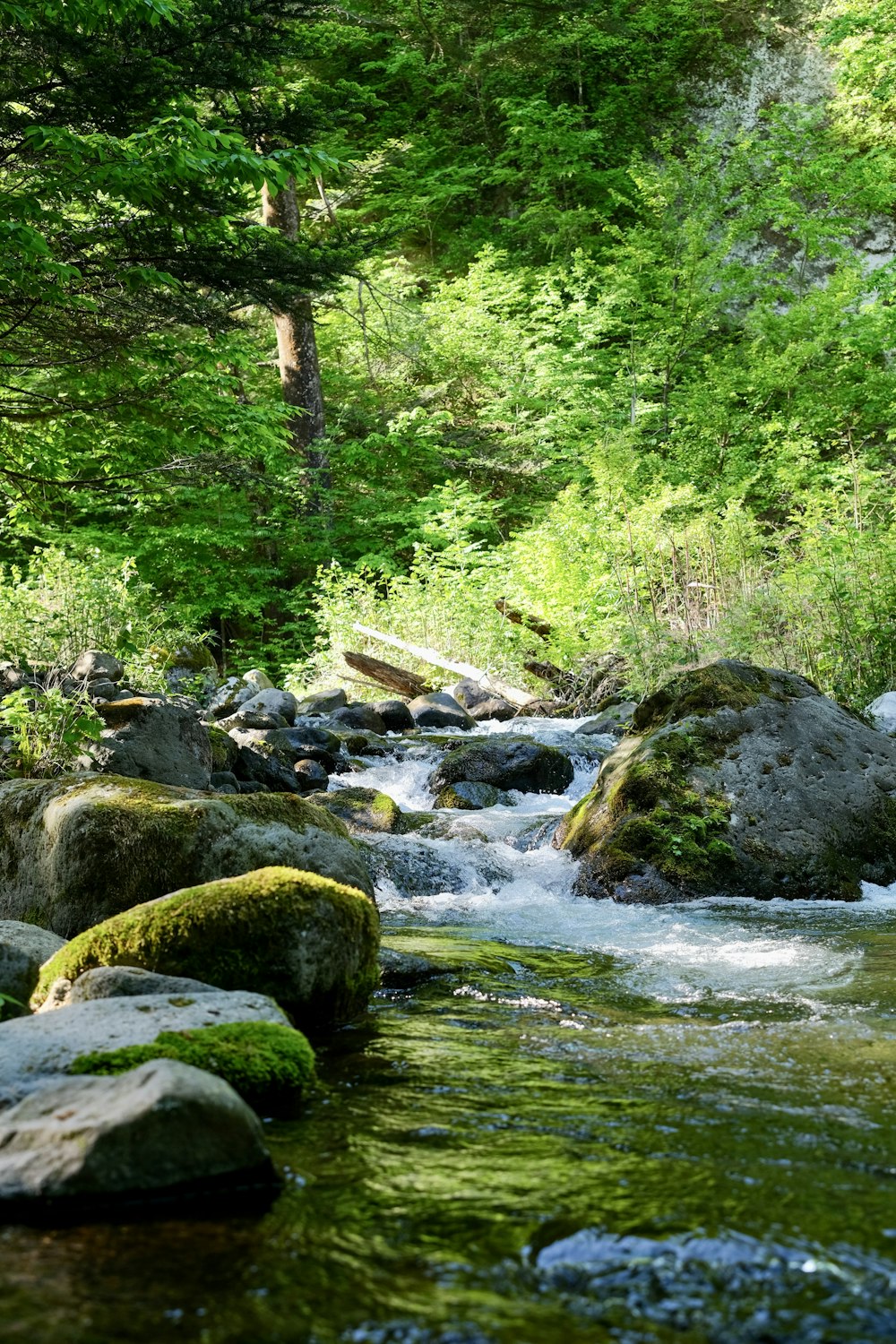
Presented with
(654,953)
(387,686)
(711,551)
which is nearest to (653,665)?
(711,551)

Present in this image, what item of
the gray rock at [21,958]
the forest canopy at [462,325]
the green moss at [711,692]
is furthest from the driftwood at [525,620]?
Result: the gray rock at [21,958]

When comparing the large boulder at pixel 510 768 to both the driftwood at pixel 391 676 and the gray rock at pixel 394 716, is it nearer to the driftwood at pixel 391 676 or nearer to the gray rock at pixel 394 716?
the gray rock at pixel 394 716

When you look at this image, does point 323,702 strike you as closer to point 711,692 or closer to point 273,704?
point 273,704

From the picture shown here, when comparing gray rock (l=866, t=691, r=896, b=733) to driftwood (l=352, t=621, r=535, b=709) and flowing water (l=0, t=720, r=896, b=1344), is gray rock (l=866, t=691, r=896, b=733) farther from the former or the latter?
driftwood (l=352, t=621, r=535, b=709)

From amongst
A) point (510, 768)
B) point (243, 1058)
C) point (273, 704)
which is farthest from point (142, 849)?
point (273, 704)

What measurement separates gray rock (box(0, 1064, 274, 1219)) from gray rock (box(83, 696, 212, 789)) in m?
5.00

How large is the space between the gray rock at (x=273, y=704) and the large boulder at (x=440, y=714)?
1.62m

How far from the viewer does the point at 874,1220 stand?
7.46ft

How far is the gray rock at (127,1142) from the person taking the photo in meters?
2.33

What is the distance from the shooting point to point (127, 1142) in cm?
237

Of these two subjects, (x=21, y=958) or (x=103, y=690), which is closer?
(x=21, y=958)

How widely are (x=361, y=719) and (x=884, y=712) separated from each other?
627 cm

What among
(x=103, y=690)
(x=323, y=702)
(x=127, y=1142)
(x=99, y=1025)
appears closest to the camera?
(x=127, y=1142)

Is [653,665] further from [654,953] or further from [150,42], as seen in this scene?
[150,42]
